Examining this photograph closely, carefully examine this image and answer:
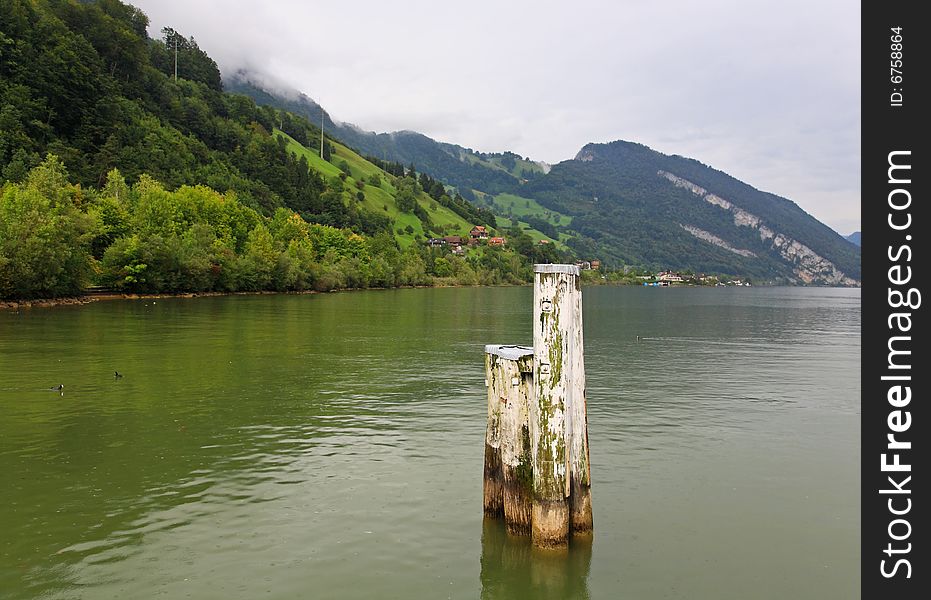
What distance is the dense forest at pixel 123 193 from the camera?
71.8 m

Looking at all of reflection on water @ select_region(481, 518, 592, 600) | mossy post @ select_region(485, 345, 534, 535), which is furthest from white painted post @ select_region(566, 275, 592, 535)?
reflection on water @ select_region(481, 518, 592, 600)

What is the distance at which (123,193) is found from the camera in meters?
112

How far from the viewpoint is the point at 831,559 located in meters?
12.2

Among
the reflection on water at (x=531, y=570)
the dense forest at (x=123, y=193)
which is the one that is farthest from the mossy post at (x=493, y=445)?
the dense forest at (x=123, y=193)

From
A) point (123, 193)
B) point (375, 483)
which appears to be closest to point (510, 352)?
point (375, 483)

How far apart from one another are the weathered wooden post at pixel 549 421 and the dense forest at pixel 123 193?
215 ft

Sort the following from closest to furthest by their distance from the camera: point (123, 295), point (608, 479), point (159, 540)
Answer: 1. point (159, 540)
2. point (608, 479)
3. point (123, 295)

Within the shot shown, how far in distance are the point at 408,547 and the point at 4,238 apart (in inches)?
2704

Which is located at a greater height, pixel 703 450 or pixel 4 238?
pixel 4 238

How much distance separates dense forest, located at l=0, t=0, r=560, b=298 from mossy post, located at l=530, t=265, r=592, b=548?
66.1 meters

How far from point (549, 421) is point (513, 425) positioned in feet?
2.95
